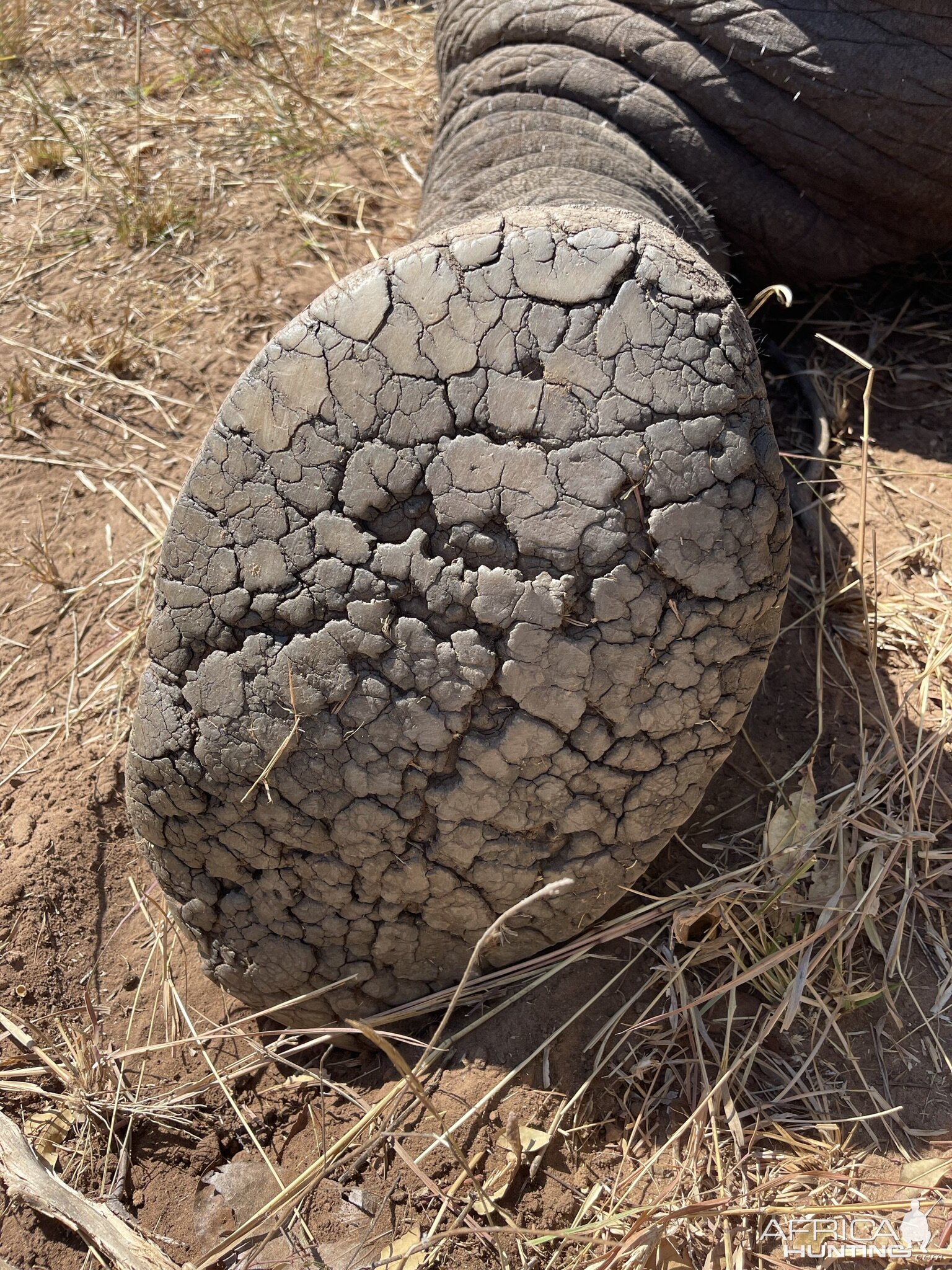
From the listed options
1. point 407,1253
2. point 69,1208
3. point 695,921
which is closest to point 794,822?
point 695,921

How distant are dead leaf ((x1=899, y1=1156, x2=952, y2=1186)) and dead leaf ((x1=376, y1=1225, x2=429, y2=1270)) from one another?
0.76m

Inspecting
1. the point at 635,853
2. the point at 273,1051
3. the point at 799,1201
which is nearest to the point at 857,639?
the point at 635,853

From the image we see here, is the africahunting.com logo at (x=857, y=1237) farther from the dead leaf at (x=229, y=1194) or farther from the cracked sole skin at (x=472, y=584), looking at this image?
the dead leaf at (x=229, y=1194)

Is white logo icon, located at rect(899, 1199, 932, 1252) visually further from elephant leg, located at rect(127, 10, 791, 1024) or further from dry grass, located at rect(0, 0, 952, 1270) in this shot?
elephant leg, located at rect(127, 10, 791, 1024)

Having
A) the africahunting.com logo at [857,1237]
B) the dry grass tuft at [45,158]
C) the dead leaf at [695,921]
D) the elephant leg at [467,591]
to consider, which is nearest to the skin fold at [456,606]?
the elephant leg at [467,591]

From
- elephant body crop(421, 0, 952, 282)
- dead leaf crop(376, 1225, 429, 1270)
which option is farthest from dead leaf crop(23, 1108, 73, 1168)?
elephant body crop(421, 0, 952, 282)

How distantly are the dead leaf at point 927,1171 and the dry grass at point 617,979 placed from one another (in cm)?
2

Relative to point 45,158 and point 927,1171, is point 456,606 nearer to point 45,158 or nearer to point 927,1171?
point 927,1171

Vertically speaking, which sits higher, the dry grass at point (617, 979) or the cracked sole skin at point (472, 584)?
the cracked sole skin at point (472, 584)

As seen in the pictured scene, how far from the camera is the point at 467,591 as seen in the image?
1.56 m

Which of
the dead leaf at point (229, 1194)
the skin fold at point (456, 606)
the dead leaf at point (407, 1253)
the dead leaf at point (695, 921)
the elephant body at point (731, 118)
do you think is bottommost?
the dead leaf at point (229, 1194)

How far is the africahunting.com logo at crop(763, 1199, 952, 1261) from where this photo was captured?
58.6 inches

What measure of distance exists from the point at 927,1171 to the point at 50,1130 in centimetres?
150

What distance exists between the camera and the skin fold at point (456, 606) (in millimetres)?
1501
